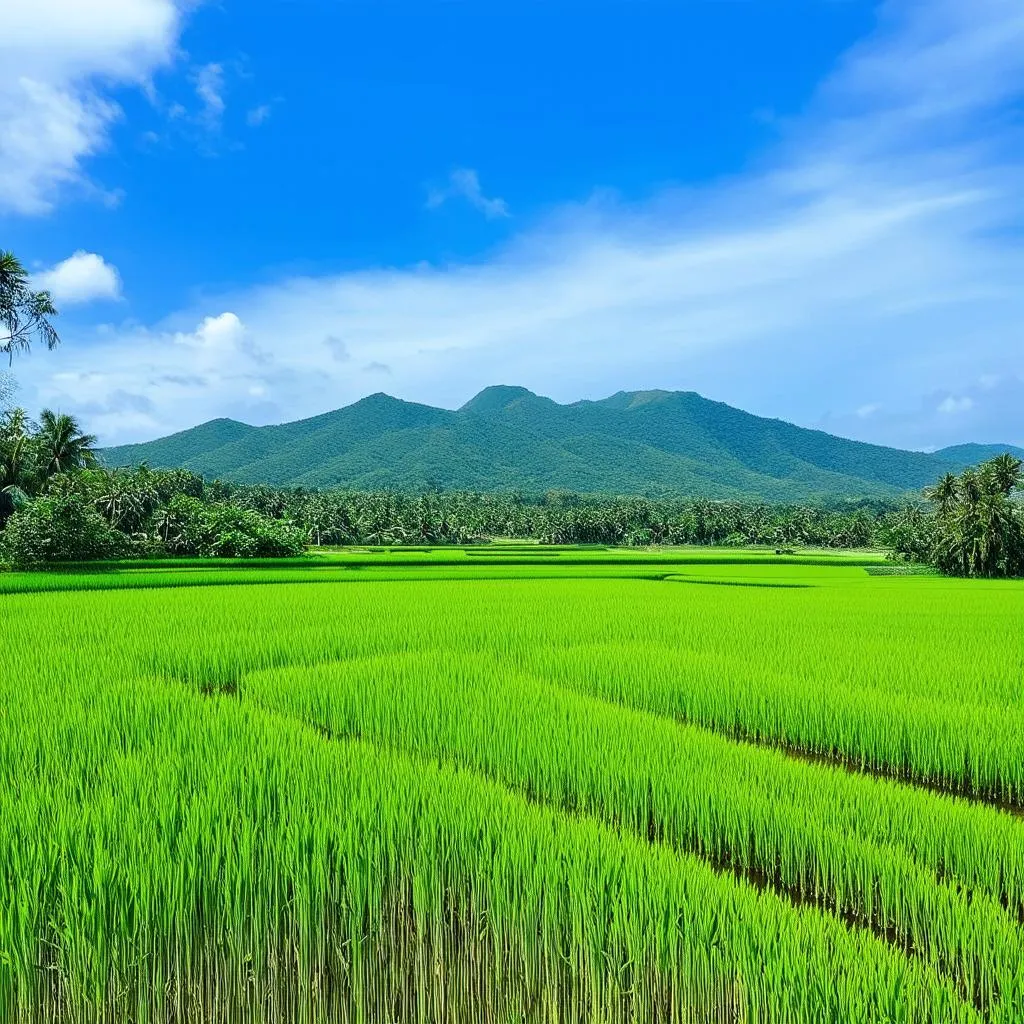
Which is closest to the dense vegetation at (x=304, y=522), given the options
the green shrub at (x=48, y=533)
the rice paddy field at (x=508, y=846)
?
the green shrub at (x=48, y=533)

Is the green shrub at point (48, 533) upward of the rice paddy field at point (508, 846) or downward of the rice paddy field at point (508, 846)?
upward

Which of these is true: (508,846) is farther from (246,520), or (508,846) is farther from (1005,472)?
(1005,472)

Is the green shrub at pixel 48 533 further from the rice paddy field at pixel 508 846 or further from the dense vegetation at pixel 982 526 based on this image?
the dense vegetation at pixel 982 526

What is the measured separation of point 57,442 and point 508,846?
47404mm

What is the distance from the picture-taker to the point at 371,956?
242 centimetres

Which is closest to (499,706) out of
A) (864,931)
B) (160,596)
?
(864,931)

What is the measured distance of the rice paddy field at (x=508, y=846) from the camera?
2246mm

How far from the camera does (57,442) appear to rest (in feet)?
132

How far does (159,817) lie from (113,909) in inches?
23.5

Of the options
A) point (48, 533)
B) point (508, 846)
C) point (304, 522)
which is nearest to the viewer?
point (508, 846)

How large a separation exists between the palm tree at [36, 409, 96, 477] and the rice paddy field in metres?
40.5

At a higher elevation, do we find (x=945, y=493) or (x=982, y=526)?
(x=945, y=493)

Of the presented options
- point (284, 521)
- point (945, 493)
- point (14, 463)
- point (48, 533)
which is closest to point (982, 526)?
point (945, 493)

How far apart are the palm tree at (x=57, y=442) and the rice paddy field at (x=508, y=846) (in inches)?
1596
